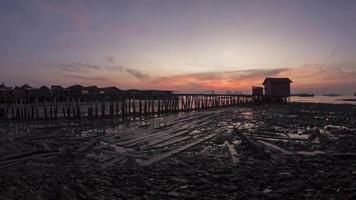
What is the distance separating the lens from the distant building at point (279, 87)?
60312mm

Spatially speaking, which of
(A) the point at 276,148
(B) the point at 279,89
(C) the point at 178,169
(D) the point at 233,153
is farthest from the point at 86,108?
(C) the point at 178,169

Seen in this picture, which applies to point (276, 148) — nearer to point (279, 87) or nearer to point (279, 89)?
point (279, 89)

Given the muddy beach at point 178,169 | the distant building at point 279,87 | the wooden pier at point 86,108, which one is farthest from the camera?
the distant building at point 279,87

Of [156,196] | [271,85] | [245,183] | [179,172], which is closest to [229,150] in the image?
[179,172]

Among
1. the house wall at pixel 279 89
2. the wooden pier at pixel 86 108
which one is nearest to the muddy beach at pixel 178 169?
the wooden pier at pixel 86 108

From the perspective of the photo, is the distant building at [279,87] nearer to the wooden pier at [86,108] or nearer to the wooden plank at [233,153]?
the wooden pier at [86,108]

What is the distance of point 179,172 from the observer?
826 cm

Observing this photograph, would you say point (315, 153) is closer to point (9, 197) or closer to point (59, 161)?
point (59, 161)

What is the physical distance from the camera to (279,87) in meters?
60.9

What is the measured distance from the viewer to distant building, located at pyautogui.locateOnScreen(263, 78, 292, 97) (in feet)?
198

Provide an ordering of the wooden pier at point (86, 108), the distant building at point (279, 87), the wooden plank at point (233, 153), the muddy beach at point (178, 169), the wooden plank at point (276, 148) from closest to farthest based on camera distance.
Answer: the muddy beach at point (178, 169), the wooden plank at point (233, 153), the wooden plank at point (276, 148), the wooden pier at point (86, 108), the distant building at point (279, 87)

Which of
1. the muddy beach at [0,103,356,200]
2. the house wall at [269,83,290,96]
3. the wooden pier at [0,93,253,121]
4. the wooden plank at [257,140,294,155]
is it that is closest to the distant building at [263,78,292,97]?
the house wall at [269,83,290,96]

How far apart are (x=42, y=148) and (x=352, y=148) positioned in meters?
11.0

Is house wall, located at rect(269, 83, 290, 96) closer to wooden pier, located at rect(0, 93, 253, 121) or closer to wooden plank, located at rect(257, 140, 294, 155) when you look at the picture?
wooden pier, located at rect(0, 93, 253, 121)
